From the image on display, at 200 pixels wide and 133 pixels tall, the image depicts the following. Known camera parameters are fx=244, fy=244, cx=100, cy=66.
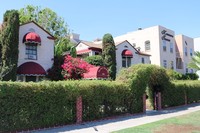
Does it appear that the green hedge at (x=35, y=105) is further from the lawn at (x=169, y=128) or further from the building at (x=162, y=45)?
the building at (x=162, y=45)

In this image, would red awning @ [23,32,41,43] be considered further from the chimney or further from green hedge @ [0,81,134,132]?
the chimney

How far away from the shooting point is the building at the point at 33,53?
26.5m

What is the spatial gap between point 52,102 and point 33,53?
15.9 meters

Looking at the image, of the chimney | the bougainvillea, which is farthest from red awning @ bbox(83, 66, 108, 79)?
the chimney

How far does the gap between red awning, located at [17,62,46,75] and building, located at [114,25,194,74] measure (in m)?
24.6

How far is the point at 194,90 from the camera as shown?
91.9ft

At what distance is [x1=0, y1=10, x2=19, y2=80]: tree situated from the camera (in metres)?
24.3

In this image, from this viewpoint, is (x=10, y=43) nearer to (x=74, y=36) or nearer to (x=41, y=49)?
(x=41, y=49)

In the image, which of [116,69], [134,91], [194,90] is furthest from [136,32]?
[134,91]

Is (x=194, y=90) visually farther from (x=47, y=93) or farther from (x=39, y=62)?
(x=47, y=93)

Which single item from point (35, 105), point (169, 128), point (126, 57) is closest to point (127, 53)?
point (126, 57)

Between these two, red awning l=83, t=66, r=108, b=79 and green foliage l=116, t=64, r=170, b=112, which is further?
red awning l=83, t=66, r=108, b=79

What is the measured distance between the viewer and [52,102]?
13.4m

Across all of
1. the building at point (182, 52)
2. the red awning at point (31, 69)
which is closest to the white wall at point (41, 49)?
the red awning at point (31, 69)
